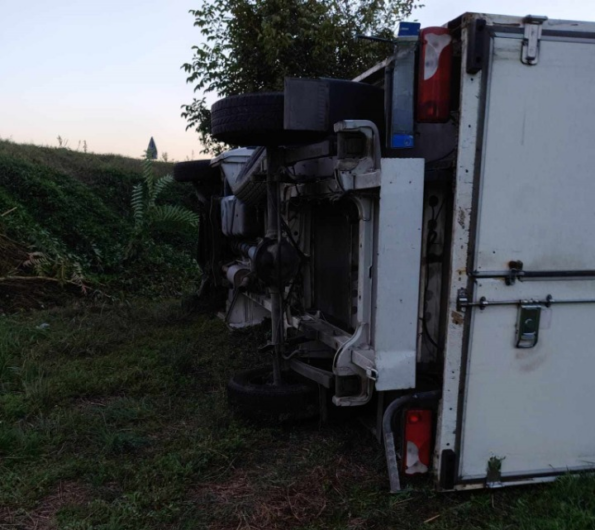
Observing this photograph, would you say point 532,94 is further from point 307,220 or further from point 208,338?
point 208,338

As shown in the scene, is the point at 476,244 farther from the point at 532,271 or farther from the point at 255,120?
the point at 255,120

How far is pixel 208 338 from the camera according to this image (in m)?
5.90

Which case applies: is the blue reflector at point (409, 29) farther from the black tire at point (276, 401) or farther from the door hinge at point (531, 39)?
the black tire at point (276, 401)

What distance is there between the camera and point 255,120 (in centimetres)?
329

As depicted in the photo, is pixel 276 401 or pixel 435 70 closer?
pixel 435 70

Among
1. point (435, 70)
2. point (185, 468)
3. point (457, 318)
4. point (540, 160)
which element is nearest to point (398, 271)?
point (457, 318)

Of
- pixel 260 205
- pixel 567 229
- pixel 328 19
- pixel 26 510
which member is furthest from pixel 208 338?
pixel 328 19

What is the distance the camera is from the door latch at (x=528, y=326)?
271cm

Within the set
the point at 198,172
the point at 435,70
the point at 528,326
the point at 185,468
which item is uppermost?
the point at 435,70

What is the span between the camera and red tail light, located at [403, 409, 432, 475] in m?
2.83

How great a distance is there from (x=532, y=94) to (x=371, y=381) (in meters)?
1.57

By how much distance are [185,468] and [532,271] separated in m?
2.06

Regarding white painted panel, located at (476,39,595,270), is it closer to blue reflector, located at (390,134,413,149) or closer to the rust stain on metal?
the rust stain on metal

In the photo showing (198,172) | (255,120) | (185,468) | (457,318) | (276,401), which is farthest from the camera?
(198,172)
